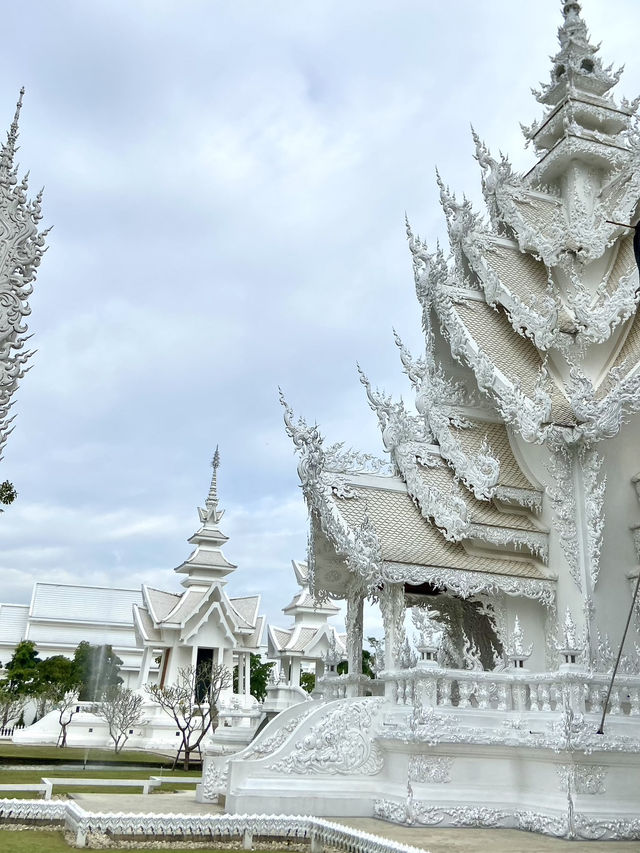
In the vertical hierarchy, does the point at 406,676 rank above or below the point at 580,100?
below

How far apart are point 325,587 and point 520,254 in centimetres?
627

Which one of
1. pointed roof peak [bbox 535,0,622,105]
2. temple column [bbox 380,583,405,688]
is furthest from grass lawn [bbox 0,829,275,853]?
pointed roof peak [bbox 535,0,622,105]

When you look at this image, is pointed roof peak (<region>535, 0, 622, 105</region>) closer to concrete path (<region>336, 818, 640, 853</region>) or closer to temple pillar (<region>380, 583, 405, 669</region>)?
temple pillar (<region>380, 583, 405, 669</region>)

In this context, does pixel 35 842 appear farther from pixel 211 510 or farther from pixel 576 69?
pixel 211 510

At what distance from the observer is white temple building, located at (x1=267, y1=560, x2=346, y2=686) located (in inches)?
1158

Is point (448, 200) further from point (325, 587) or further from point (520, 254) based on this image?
point (325, 587)

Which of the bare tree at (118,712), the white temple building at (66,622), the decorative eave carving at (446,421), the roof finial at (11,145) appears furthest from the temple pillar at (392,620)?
the white temple building at (66,622)

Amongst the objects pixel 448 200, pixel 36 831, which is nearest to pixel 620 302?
pixel 448 200

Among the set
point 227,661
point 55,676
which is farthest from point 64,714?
point 55,676

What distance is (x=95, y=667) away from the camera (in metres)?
40.2

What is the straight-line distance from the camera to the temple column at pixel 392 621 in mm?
9367

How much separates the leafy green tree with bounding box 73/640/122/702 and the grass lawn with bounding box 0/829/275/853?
2579 cm

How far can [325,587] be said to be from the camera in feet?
36.6

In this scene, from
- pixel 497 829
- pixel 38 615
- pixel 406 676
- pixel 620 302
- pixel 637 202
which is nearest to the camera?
pixel 497 829
